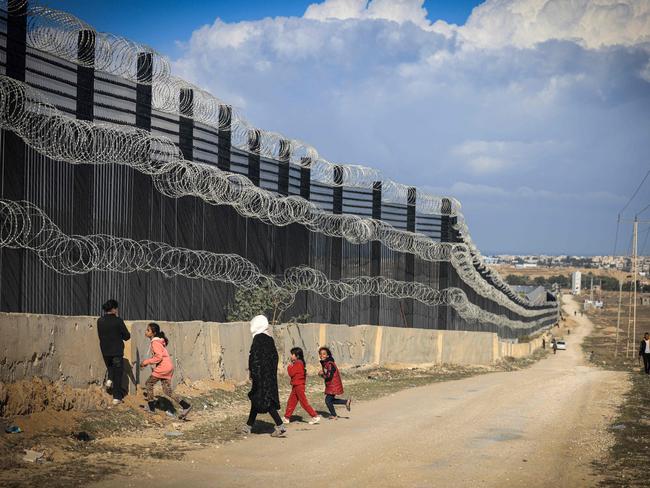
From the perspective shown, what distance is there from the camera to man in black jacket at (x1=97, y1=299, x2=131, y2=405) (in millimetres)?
12656

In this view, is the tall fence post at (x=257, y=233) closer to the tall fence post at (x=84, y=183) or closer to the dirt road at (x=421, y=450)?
the dirt road at (x=421, y=450)

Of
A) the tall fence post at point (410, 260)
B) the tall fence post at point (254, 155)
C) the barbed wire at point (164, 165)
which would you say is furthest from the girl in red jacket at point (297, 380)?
the tall fence post at point (410, 260)

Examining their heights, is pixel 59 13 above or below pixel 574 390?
above

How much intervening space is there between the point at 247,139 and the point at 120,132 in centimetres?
592

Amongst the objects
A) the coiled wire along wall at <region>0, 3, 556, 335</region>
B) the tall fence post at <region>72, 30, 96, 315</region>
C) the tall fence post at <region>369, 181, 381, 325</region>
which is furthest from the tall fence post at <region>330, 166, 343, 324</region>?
the tall fence post at <region>72, 30, 96, 315</region>

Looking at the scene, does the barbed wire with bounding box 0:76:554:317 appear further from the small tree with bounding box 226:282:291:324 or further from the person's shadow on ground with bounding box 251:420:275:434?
the person's shadow on ground with bounding box 251:420:275:434

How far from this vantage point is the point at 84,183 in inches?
592

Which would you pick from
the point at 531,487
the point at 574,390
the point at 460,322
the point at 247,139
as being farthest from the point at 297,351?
the point at 460,322

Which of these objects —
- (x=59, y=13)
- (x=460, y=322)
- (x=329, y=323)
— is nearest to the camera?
(x=59, y=13)

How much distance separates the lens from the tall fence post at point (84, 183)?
14.8m

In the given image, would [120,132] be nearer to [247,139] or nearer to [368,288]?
[247,139]

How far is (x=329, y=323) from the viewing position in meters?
24.2

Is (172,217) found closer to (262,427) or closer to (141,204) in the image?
(141,204)

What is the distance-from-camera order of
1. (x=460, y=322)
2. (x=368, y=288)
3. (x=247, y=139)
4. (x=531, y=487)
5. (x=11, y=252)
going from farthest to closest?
1. (x=460, y=322)
2. (x=368, y=288)
3. (x=247, y=139)
4. (x=11, y=252)
5. (x=531, y=487)
